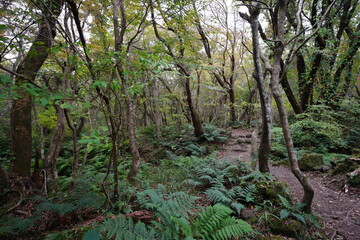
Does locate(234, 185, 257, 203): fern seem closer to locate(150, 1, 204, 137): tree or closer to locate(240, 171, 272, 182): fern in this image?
locate(240, 171, 272, 182): fern

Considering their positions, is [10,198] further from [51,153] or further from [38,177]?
[51,153]

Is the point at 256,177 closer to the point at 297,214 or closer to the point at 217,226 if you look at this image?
the point at 297,214

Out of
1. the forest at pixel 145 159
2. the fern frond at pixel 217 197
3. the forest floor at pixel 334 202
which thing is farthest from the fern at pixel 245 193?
the forest floor at pixel 334 202

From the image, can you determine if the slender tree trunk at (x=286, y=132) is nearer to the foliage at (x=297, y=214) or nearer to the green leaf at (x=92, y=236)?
the foliage at (x=297, y=214)

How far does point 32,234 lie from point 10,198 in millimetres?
1805

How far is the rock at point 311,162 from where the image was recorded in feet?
21.0

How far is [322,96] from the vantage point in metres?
9.69

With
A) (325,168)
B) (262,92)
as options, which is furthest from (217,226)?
(325,168)

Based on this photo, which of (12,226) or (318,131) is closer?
(12,226)

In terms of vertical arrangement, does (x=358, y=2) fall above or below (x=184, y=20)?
above

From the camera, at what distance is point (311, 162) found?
6547 millimetres

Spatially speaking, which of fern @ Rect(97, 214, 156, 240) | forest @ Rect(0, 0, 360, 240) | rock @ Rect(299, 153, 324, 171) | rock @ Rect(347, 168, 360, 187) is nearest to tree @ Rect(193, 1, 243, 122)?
forest @ Rect(0, 0, 360, 240)

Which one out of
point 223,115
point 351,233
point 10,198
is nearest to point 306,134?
point 351,233

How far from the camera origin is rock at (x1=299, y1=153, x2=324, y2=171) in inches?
252
